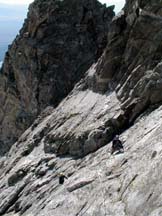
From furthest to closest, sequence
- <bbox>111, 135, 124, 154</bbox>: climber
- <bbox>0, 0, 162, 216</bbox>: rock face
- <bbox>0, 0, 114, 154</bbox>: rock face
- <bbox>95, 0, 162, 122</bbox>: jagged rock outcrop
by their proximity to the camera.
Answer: <bbox>0, 0, 114, 154</bbox>: rock face < <bbox>95, 0, 162, 122</bbox>: jagged rock outcrop < <bbox>111, 135, 124, 154</bbox>: climber < <bbox>0, 0, 162, 216</bbox>: rock face

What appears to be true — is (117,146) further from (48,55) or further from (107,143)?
(48,55)

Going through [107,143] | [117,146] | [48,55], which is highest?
[48,55]

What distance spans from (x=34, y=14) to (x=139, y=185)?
6622 centimetres

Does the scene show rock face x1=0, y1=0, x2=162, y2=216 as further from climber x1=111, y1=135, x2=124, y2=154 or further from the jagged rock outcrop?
climber x1=111, y1=135, x2=124, y2=154

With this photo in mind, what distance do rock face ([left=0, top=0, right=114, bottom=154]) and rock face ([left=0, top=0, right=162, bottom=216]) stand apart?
18.7 meters

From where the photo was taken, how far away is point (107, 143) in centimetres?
4447

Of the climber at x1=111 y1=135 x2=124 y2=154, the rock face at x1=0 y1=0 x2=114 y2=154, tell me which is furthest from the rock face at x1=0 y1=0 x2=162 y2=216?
the rock face at x1=0 y1=0 x2=114 y2=154

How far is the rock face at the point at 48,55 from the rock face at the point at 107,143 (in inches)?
737

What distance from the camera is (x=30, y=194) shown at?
46.0 m

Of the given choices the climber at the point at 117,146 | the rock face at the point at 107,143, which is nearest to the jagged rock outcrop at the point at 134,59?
the rock face at the point at 107,143

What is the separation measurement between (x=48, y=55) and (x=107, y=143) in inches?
1750

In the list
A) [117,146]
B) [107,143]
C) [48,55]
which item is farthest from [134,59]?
[48,55]

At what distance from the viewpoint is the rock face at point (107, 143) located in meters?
31.7

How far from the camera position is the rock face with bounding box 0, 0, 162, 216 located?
1247 inches
